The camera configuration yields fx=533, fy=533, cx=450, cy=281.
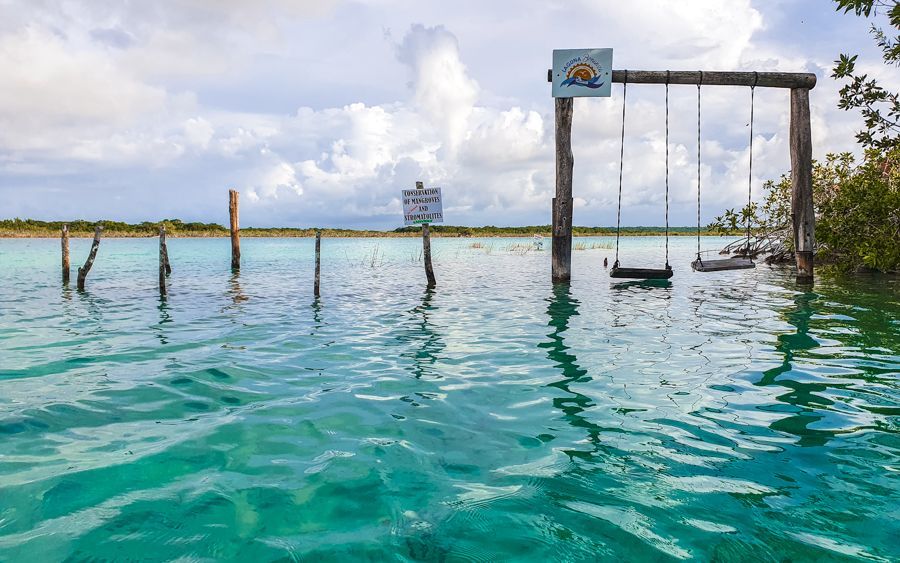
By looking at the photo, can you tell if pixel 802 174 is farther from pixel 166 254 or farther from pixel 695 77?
pixel 166 254

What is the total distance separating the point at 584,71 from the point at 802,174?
731 cm

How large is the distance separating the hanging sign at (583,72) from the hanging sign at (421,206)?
4.78m

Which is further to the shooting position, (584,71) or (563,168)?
(563,168)

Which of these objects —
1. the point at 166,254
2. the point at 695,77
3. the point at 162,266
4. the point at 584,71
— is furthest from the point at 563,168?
the point at 166,254

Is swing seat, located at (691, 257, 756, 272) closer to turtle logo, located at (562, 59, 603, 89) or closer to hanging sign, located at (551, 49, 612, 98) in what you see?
hanging sign, located at (551, 49, 612, 98)

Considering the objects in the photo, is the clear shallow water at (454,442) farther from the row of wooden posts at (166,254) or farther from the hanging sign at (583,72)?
the hanging sign at (583,72)

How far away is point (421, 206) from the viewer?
16.7m

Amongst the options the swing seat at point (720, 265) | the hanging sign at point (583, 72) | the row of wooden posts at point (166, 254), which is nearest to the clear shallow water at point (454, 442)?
the swing seat at point (720, 265)

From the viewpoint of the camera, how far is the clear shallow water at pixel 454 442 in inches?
123

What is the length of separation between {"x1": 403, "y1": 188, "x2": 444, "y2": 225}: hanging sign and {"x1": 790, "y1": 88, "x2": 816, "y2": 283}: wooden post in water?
1073 centimetres

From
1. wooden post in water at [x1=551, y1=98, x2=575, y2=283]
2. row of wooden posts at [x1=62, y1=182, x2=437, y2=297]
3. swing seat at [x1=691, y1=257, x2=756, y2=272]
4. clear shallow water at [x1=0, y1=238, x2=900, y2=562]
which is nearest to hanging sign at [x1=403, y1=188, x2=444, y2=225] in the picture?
row of wooden posts at [x1=62, y1=182, x2=437, y2=297]

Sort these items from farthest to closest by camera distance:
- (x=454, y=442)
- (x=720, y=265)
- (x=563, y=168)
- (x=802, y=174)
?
(x=802, y=174) < (x=563, y=168) < (x=720, y=265) < (x=454, y=442)

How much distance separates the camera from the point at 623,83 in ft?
49.5

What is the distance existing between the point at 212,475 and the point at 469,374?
3.59 metres
